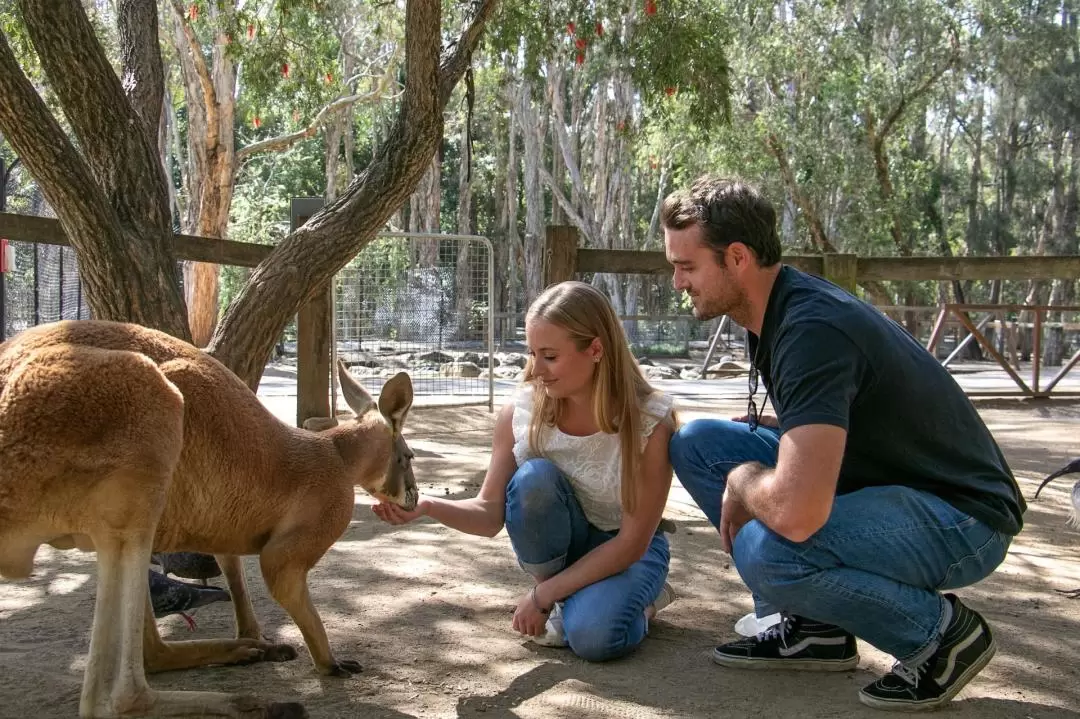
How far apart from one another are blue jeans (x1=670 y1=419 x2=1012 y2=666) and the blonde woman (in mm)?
459

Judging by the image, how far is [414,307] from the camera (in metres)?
9.52

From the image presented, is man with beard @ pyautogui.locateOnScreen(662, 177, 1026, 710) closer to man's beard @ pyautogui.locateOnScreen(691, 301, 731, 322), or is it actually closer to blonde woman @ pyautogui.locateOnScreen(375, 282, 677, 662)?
man's beard @ pyautogui.locateOnScreen(691, 301, 731, 322)

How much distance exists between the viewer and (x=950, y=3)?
20.9m

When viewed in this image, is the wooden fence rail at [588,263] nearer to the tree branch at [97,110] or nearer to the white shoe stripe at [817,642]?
the tree branch at [97,110]

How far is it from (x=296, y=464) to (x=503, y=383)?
29.1ft

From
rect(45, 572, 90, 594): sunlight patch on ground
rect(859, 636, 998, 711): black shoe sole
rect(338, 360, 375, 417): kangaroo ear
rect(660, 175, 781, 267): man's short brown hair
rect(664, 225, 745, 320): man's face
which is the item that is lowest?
rect(45, 572, 90, 594): sunlight patch on ground

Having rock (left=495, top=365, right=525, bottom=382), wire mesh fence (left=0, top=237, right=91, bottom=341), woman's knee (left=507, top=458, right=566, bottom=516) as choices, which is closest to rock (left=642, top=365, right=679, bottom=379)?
rock (left=495, top=365, right=525, bottom=382)

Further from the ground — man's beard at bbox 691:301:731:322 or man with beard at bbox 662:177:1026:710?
man's beard at bbox 691:301:731:322

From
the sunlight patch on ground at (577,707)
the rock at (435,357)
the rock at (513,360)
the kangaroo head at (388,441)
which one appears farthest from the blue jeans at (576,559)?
the rock at (513,360)

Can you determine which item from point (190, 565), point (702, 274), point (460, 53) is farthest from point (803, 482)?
point (460, 53)

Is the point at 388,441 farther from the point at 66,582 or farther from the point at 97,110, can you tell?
the point at 97,110

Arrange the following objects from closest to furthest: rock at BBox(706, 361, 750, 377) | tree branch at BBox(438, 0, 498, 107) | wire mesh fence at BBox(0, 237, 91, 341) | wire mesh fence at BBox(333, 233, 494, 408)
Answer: tree branch at BBox(438, 0, 498, 107)
wire mesh fence at BBox(0, 237, 91, 341)
wire mesh fence at BBox(333, 233, 494, 408)
rock at BBox(706, 361, 750, 377)

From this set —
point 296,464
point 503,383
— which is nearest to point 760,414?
point 296,464

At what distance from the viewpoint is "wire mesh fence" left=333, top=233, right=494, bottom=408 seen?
8.88 m
